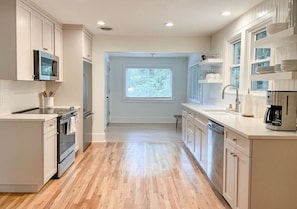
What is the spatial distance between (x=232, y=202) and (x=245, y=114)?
1.40m

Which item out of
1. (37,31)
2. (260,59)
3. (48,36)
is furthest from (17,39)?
(260,59)

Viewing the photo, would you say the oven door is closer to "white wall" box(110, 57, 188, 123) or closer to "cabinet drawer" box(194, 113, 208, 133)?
"cabinet drawer" box(194, 113, 208, 133)

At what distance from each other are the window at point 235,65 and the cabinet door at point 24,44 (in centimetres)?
329

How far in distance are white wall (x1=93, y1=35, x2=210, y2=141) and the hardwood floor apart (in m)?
0.84

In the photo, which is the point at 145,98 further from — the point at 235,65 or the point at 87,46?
the point at 235,65

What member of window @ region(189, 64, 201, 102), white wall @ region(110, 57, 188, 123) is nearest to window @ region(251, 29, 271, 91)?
window @ region(189, 64, 201, 102)

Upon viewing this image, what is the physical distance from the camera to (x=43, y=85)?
535 centimetres

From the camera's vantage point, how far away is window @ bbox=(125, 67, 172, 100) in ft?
33.6

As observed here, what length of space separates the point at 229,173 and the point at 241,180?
33cm

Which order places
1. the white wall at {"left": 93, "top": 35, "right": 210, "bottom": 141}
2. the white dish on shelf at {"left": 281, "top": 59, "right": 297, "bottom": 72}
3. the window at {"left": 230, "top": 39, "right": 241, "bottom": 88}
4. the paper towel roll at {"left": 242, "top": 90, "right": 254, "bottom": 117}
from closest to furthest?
the white dish on shelf at {"left": 281, "top": 59, "right": 297, "bottom": 72} → the paper towel roll at {"left": 242, "top": 90, "right": 254, "bottom": 117} → the window at {"left": 230, "top": 39, "right": 241, "bottom": 88} → the white wall at {"left": 93, "top": 35, "right": 210, "bottom": 141}

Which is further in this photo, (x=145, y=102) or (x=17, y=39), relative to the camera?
(x=145, y=102)

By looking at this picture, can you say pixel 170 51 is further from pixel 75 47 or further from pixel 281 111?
pixel 281 111

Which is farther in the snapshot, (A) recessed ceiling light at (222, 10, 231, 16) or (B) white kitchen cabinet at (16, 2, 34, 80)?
(A) recessed ceiling light at (222, 10, 231, 16)

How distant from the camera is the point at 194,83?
28.8 ft
